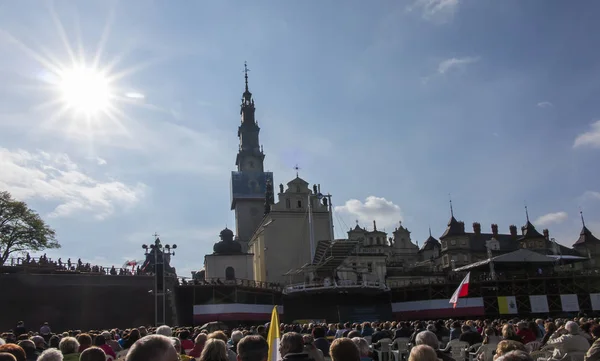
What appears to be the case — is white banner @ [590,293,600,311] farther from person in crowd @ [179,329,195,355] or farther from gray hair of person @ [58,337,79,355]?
gray hair of person @ [58,337,79,355]

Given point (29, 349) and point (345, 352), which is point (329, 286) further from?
point (345, 352)

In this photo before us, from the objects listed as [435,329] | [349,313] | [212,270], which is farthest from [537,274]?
[435,329]

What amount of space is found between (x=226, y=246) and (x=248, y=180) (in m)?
31.1

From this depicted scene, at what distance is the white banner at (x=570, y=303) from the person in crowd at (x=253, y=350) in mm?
54930

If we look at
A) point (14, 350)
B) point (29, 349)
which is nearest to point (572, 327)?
point (14, 350)

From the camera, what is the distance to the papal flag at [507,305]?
54.5 metres

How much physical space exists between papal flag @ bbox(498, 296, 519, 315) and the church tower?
147ft

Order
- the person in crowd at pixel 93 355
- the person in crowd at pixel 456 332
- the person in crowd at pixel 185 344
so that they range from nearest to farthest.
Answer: the person in crowd at pixel 93 355 < the person in crowd at pixel 185 344 < the person in crowd at pixel 456 332

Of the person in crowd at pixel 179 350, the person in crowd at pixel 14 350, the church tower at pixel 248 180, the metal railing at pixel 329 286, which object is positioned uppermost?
the church tower at pixel 248 180

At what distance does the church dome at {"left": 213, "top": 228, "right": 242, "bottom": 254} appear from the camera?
219 feet

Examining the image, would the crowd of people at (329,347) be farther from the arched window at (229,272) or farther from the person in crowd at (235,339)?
the arched window at (229,272)

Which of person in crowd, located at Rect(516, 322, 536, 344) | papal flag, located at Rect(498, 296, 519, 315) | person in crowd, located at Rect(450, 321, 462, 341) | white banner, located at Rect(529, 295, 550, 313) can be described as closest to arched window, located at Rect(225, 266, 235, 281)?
papal flag, located at Rect(498, 296, 519, 315)

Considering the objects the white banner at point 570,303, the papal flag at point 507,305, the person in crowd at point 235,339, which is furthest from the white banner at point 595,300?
the person in crowd at point 235,339

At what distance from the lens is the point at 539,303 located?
5394 centimetres
